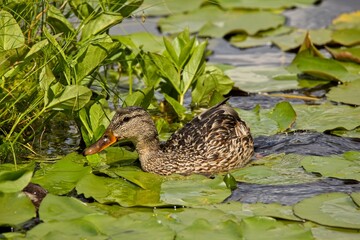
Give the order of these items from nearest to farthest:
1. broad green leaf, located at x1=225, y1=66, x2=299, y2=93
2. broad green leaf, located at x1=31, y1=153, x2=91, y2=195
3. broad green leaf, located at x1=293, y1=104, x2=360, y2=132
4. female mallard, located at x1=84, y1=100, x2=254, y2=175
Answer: broad green leaf, located at x1=31, y1=153, x2=91, y2=195, female mallard, located at x1=84, y1=100, x2=254, y2=175, broad green leaf, located at x1=293, y1=104, x2=360, y2=132, broad green leaf, located at x1=225, y1=66, x2=299, y2=93

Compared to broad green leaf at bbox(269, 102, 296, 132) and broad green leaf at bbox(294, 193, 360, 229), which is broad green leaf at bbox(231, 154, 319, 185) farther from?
broad green leaf at bbox(269, 102, 296, 132)

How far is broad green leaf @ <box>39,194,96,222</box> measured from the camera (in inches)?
258

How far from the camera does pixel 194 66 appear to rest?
30.5ft

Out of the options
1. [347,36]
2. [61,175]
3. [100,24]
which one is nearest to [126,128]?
[61,175]

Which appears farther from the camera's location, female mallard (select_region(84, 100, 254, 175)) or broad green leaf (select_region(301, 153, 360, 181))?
female mallard (select_region(84, 100, 254, 175))

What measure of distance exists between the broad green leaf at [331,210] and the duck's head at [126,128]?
1.70 metres

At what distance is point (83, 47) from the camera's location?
25.8ft

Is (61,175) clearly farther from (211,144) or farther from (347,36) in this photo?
(347,36)

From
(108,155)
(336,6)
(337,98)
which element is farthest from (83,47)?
(336,6)

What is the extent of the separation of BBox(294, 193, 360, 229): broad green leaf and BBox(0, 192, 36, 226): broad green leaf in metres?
1.84

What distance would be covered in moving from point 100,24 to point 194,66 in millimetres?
1415

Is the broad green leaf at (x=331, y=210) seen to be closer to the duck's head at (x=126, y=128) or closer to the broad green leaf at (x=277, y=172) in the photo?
the broad green leaf at (x=277, y=172)

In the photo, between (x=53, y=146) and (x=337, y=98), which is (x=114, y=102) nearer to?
(x=53, y=146)

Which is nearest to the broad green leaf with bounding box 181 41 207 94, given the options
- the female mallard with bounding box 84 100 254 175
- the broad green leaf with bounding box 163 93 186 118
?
the broad green leaf with bounding box 163 93 186 118
